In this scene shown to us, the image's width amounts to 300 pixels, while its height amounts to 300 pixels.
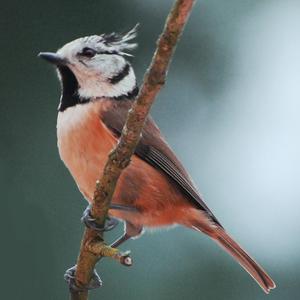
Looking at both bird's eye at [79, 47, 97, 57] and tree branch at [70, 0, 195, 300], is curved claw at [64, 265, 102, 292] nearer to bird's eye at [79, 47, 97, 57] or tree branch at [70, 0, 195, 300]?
tree branch at [70, 0, 195, 300]

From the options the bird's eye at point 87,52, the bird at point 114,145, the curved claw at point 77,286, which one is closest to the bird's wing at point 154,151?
the bird at point 114,145

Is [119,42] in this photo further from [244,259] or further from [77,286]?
[77,286]

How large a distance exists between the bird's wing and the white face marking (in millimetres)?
62

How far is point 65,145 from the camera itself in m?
3.30

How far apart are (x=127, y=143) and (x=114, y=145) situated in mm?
877

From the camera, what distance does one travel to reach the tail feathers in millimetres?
3322

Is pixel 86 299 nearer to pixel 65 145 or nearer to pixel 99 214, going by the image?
→ pixel 99 214

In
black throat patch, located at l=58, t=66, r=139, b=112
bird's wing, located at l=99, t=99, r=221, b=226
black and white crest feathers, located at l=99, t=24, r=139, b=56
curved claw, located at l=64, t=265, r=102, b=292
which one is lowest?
curved claw, located at l=64, t=265, r=102, b=292

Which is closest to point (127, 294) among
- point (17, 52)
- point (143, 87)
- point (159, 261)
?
point (159, 261)

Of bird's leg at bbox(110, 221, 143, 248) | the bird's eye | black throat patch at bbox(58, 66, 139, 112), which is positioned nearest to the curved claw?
bird's leg at bbox(110, 221, 143, 248)

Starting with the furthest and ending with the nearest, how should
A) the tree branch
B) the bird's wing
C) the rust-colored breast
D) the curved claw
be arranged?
the bird's wing
the rust-colored breast
the curved claw
the tree branch

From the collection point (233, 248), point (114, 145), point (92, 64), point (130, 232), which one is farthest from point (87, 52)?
point (233, 248)

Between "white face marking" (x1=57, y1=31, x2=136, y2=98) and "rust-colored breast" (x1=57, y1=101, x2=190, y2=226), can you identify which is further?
"white face marking" (x1=57, y1=31, x2=136, y2=98)

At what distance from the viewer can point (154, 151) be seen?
3.42 m
